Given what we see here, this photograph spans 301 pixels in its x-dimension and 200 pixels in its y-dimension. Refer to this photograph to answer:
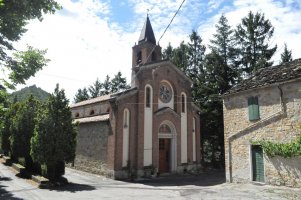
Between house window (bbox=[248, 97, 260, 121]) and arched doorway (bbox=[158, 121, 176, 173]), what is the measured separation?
354 inches

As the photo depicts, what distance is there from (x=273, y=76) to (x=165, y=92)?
10.8m

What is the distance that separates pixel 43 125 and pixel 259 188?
13.9m

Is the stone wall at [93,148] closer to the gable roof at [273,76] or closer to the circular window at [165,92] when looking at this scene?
the circular window at [165,92]

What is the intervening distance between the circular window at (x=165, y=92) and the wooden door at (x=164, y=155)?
3868 mm

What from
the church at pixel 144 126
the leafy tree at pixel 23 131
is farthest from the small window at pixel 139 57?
the leafy tree at pixel 23 131

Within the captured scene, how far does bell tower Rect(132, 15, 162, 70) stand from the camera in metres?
26.9

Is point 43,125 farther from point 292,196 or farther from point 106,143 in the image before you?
point 292,196

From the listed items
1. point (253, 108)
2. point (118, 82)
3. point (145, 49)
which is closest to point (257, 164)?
point (253, 108)

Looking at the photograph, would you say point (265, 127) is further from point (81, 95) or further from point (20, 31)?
point (81, 95)

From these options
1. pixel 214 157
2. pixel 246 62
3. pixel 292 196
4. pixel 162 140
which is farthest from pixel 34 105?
pixel 246 62

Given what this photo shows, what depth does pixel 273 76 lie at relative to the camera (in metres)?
18.4

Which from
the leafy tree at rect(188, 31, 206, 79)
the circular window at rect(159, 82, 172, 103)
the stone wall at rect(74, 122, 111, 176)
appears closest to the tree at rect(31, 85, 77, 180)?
the stone wall at rect(74, 122, 111, 176)

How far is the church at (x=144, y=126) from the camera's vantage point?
22.3 m

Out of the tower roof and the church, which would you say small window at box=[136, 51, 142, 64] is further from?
the tower roof
